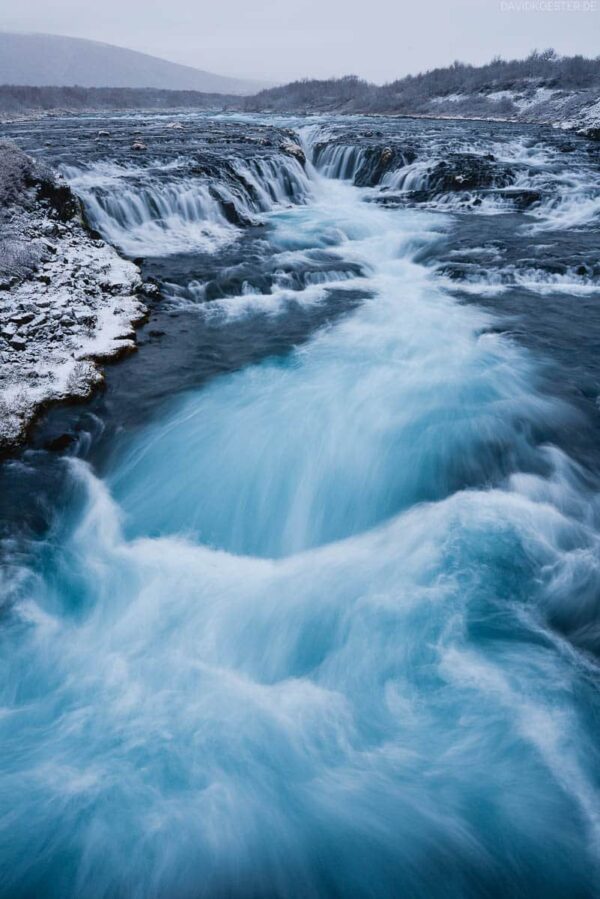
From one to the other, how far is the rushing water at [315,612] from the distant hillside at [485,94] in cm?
3029

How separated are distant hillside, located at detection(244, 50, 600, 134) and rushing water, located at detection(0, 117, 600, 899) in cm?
3029

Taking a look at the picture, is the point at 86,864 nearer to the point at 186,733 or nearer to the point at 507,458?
the point at 186,733

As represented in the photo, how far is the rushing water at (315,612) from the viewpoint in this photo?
3.04 meters

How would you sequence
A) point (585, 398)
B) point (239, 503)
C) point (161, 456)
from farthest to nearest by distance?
1. point (585, 398)
2. point (161, 456)
3. point (239, 503)

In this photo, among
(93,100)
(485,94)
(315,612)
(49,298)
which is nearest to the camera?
(315,612)

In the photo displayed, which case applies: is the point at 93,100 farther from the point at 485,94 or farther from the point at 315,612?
the point at 315,612

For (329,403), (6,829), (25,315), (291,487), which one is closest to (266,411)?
(329,403)

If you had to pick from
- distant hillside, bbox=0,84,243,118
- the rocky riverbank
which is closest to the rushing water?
the rocky riverbank

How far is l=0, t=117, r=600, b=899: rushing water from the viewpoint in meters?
3.04

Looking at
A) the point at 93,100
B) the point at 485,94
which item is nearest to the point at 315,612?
the point at 485,94

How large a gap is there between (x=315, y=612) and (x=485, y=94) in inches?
2066

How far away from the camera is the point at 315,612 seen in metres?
4.53

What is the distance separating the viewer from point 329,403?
7301 millimetres

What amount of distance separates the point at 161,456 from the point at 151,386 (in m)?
1.46
